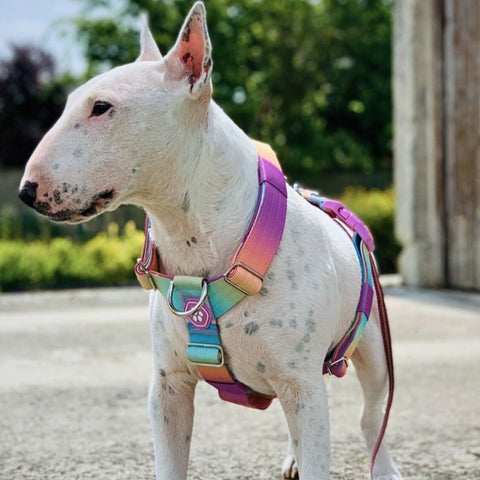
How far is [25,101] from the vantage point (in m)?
27.2

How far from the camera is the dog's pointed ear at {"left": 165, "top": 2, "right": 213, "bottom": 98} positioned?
2326mm

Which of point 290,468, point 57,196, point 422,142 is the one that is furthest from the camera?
point 422,142

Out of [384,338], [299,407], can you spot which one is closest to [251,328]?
[299,407]

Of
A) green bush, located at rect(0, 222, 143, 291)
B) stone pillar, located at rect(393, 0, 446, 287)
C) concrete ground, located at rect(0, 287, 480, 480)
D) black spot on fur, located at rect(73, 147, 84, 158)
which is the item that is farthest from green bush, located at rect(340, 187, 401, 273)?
black spot on fur, located at rect(73, 147, 84, 158)

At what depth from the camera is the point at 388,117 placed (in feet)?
83.8

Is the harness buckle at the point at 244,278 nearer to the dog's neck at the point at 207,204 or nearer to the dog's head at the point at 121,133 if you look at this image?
the dog's neck at the point at 207,204

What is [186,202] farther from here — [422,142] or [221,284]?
[422,142]

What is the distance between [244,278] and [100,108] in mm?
590

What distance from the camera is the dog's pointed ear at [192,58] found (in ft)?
7.63

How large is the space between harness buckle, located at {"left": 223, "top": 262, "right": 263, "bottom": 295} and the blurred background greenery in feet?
53.2

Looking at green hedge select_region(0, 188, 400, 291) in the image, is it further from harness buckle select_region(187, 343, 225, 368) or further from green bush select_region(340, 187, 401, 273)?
harness buckle select_region(187, 343, 225, 368)

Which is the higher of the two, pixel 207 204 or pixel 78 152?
pixel 78 152

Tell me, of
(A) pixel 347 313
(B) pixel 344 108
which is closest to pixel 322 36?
(B) pixel 344 108

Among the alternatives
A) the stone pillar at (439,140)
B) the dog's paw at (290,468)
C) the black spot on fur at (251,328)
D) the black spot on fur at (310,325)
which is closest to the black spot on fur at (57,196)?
the black spot on fur at (251,328)
